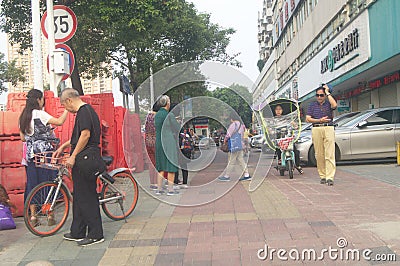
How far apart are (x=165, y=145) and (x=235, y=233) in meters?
3.08

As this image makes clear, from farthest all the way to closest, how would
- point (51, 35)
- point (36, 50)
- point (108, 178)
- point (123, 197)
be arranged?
point (51, 35) < point (36, 50) < point (123, 197) < point (108, 178)

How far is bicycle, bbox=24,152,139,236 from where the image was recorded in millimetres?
5266

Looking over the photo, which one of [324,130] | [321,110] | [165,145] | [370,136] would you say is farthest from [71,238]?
[370,136]

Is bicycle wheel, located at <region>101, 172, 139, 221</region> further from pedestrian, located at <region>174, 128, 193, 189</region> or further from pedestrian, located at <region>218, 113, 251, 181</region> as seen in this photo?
pedestrian, located at <region>218, 113, 251, 181</region>

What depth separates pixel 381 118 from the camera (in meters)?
11.8

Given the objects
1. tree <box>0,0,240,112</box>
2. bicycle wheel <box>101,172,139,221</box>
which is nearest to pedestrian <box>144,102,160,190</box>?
tree <box>0,0,240,112</box>

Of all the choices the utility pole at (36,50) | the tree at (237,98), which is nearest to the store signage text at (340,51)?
the tree at (237,98)

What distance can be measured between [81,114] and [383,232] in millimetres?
3454

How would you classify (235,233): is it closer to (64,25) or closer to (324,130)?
(324,130)

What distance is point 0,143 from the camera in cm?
657

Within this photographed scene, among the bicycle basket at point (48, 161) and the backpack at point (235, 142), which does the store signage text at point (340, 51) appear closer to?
the backpack at point (235, 142)

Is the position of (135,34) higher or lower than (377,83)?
higher

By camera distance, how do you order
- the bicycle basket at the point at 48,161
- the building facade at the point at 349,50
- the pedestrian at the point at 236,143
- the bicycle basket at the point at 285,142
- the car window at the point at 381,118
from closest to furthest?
the bicycle basket at the point at 48,161 < the pedestrian at the point at 236,143 < the bicycle basket at the point at 285,142 < the car window at the point at 381,118 < the building facade at the point at 349,50

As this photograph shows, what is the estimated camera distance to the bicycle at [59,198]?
5266 mm
